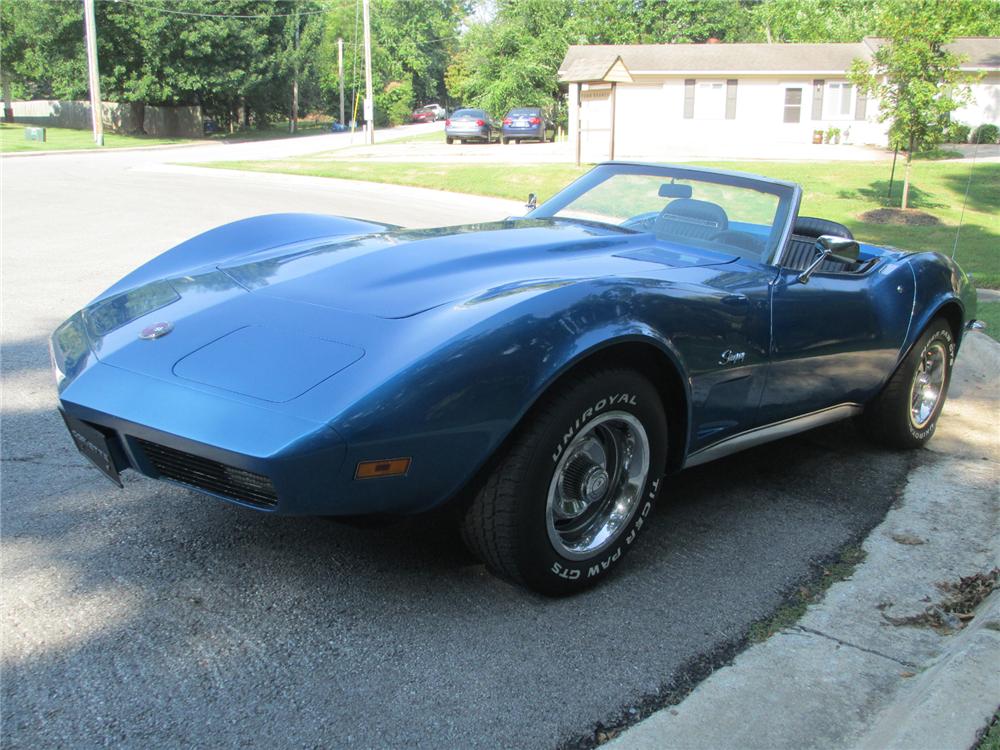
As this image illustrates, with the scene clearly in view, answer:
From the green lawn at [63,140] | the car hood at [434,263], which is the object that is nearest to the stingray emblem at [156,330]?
the car hood at [434,263]

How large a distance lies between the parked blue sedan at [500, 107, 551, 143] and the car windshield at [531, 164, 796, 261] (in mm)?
37082

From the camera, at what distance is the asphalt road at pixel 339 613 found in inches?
94.3

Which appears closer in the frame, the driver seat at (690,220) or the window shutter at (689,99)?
the driver seat at (690,220)

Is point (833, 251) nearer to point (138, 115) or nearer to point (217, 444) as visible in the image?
point (217, 444)

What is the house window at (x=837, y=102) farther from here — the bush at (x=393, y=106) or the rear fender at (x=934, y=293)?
the bush at (x=393, y=106)

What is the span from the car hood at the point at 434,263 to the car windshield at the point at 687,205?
0.22m

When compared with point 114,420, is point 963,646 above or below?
below

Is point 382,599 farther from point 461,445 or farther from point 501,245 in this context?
point 501,245


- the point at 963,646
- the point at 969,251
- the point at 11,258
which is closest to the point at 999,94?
the point at 969,251

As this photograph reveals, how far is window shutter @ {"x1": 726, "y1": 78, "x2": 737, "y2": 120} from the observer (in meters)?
41.6

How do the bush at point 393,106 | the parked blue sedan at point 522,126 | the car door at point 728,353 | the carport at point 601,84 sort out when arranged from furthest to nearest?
the bush at point 393,106 < the parked blue sedan at point 522,126 < the carport at point 601,84 < the car door at point 728,353

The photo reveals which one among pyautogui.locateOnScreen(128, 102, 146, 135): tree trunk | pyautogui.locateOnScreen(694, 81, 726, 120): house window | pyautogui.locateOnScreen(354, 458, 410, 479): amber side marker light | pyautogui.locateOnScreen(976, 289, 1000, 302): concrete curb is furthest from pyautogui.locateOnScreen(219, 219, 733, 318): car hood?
pyautogui.locateOnScreen(128, 102, 146, 135): tree trunk

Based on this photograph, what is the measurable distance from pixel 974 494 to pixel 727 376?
174 cm

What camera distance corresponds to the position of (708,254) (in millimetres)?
3947
